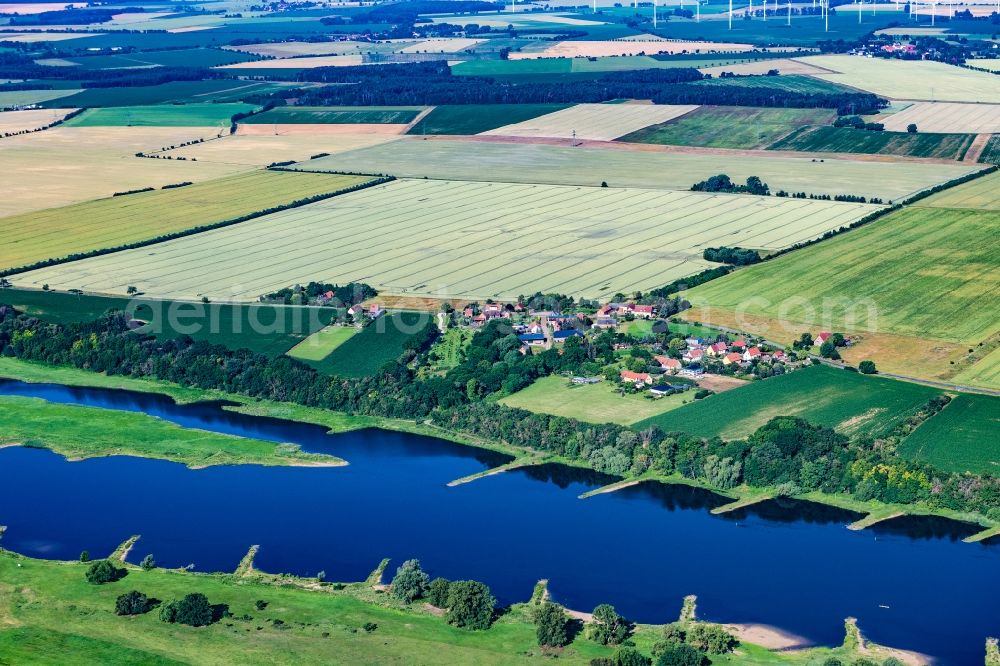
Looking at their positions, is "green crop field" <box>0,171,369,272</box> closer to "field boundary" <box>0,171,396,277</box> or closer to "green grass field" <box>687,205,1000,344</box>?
"field boundary" <box>0,171,396,277</box>

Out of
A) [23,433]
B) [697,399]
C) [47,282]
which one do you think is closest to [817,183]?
[697,399]

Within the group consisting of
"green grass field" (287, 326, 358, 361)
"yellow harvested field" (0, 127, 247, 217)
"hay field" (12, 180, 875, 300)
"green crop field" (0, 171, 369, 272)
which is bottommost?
"green grass field" (287, 326, 358, 361)

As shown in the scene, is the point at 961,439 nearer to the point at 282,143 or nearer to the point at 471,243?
the point at 471,243

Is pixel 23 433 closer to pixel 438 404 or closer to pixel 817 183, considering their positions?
pixel 438 404

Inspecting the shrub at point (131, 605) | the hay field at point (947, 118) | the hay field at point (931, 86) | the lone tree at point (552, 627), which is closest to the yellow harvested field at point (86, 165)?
the hay field at point (947, 118)

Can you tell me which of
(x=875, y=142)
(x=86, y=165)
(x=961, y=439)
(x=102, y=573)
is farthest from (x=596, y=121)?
(x=102, y=573)

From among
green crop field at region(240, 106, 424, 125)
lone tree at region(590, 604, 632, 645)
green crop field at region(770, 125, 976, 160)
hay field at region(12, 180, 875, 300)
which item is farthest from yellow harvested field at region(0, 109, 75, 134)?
lone tree at region(590, 604, 632, 645)

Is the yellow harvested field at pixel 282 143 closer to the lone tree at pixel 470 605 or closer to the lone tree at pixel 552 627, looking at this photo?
the lone tree at pixel 470 605
